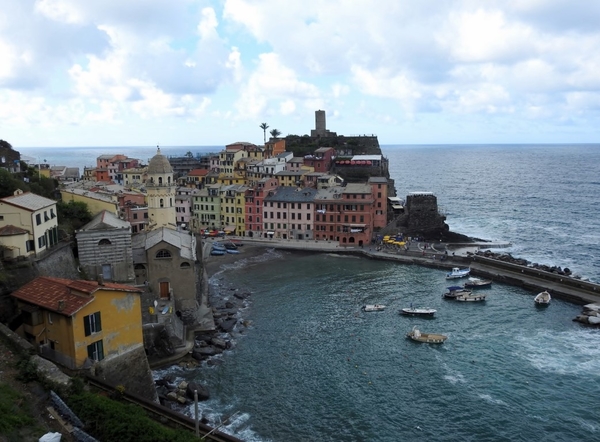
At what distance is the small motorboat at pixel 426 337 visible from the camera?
4538 cm

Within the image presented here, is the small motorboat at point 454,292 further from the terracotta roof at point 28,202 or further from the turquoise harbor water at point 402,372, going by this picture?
the terracotta roof at point 28,202

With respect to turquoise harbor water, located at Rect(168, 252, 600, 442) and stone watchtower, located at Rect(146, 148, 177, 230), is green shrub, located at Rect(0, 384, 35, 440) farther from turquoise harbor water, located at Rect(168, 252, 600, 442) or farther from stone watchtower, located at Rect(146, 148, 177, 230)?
stone watchtower, located at Rect(146, 148, 177, 230)

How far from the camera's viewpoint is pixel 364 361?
41594mm

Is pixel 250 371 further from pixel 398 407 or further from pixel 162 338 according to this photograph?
pixel 398 407

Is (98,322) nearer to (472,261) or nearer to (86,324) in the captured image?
(86,324)

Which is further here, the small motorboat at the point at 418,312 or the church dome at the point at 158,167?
the church dome at the point at 158,167

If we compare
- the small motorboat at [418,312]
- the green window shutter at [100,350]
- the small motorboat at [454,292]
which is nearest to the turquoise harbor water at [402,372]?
the small motorboat at [418,312]

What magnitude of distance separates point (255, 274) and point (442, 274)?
2623 cm

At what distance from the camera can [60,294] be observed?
29969 mm

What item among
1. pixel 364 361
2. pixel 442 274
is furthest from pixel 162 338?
pixel 442 274

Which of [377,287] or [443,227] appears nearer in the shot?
[377,287]

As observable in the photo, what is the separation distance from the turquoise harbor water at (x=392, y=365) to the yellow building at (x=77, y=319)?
8455mm

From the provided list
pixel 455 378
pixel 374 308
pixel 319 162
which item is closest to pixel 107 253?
pixel 374 308

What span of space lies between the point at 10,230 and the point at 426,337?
3596 cm
